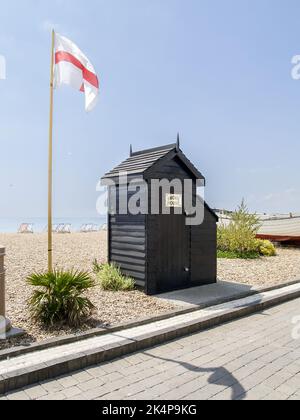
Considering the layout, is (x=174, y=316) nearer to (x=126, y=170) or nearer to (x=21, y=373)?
(x=21, y=373)

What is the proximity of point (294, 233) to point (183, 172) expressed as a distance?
12.3 metres

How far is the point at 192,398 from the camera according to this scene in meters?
3.50

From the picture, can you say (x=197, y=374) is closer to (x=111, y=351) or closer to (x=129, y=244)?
(x=111, y=351)

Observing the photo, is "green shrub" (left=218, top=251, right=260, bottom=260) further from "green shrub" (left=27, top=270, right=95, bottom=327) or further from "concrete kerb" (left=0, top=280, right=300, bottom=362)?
"green shrub" (left=27, top=270, right=95, bottom=327)

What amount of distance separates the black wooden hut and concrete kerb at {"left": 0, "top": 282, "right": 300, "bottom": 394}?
6.11 feet

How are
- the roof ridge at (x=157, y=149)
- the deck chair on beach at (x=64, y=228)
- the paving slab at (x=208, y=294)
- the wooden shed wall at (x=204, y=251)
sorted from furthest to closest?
the deck chair on beach at (x=64, y=228) < the wooden shed wall at (x=204, y=251) < the roof ridge at (x=157, y=149) < the paving slab at (x=208, y=294)

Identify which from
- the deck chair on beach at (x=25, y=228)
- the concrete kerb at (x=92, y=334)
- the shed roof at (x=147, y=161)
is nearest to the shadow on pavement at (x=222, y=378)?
the concrete kerb at (x=92, y=334)

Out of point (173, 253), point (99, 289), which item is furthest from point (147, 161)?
point (99, 289)

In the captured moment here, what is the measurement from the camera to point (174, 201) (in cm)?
811

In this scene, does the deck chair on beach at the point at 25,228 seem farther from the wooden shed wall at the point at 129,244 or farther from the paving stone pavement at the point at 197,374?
the paving stone pavement at the point at 197,374

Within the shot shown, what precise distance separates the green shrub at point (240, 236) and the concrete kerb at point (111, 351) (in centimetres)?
813

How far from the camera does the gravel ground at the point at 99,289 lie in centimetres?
546

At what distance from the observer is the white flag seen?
21.1 ft
